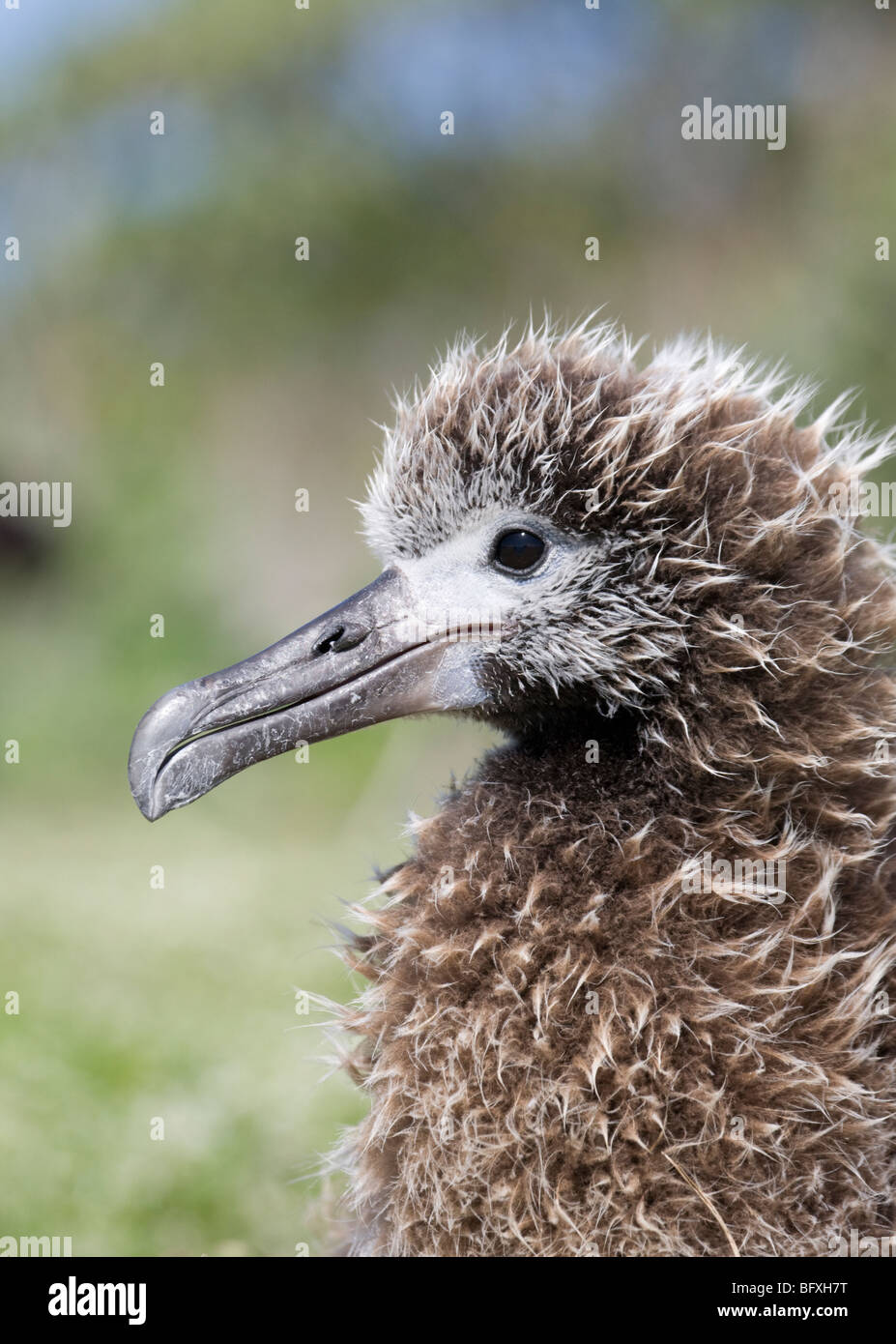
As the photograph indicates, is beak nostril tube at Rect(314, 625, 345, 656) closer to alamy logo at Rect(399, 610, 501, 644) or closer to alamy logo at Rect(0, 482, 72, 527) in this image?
alamy logo at Rect(399, 610, 501, 644)

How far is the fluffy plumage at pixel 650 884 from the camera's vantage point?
224 centimetres

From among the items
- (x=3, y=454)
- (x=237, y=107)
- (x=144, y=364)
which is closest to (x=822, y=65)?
(x=237, y=107)

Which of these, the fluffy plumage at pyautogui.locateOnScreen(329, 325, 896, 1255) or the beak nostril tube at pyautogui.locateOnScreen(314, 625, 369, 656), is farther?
the beak nostril tube at pyautogui.locateOnScreen(314, 625, 369, 656)

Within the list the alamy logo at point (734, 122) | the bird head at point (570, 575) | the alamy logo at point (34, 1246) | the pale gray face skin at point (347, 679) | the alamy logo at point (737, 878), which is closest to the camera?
the alamy logo at point (737, 878)

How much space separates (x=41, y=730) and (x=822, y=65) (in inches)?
373

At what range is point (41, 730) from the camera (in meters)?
10.8

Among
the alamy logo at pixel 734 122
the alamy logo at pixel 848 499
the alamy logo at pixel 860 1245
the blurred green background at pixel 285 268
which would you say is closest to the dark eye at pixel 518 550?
the alamy logo at pixel 848 499

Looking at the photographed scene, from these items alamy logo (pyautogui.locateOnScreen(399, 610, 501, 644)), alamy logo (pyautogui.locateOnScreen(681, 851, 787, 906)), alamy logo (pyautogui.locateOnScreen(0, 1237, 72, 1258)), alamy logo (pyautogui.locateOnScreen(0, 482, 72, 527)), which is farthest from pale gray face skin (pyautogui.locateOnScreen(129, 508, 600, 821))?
alamy logo (pyautogui.locateOnScreen(0, 482, 72, 527))

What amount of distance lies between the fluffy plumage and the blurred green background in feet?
21.5

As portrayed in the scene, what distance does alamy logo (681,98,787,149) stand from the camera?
13.1 metres

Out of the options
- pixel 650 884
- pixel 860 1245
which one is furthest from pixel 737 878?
pixel 860 1245

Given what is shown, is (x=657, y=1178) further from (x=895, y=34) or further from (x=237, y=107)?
(x=237, y=107)

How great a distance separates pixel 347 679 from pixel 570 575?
1.66 ft
